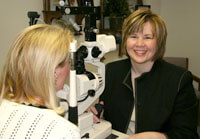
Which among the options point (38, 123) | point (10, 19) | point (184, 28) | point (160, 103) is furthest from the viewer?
point (184, 28)

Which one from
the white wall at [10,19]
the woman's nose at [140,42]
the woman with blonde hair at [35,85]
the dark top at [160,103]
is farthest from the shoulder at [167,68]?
the white wall at [10,19]

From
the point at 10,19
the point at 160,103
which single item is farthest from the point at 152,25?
the point at 10,19

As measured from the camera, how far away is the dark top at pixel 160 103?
1.18 metres

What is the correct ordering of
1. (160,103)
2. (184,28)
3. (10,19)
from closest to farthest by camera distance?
1. (160,103)
2. (10,19)
3. (184,28)

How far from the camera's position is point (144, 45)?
126cm

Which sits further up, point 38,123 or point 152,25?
point 152,25

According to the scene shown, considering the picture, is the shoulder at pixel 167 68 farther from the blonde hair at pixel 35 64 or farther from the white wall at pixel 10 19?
→ the white wall at pixel 10 19

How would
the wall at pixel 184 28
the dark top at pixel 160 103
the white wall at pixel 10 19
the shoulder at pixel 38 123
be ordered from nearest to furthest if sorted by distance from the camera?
the shoulder at pixel 38 123, the dark top at pixel 160 103, the white wall at pixel 10 19, the wall at pixel 184 28

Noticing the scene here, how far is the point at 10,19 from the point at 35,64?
0.89m

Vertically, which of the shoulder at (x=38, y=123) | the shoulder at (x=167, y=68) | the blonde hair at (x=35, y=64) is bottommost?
the shoulder at (x=38, y=123)

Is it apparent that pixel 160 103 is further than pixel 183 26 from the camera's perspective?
No

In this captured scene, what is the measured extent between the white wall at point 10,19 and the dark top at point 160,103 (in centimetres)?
81

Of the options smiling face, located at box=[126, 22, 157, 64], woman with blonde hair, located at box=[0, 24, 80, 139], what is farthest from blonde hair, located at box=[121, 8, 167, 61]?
woman with blonde hair, located at box=[0, 24, 80, 139]

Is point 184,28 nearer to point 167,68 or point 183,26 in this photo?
point 183,26
